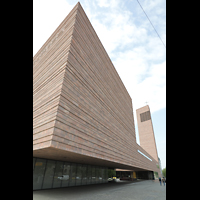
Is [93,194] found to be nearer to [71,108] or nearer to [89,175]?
[71,108]

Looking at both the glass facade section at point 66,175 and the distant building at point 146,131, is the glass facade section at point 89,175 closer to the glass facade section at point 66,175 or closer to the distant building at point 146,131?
the glass facade section at point 66,175

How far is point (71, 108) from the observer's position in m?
8.35

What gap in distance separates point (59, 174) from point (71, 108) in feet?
24.2

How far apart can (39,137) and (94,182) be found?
12974 millimetres

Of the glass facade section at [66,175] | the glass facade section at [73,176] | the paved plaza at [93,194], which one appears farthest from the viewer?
the glass facade section at [73,176]

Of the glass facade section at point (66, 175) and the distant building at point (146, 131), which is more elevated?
the distant building at point (146, 131)

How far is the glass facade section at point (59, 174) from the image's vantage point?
400 inches

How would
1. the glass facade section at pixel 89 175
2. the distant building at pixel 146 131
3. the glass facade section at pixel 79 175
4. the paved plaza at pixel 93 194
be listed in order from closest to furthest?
the paved plaza at pixel 93 194 → the glass facade section at pixel 79 175 → the glass facade section at pixel 89 175 → the distant building at pixel 146 131

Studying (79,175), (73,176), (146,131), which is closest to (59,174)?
(73,176)

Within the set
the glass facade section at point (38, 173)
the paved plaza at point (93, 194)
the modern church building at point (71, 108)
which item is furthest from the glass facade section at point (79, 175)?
the glass facade section at point (38, 173)

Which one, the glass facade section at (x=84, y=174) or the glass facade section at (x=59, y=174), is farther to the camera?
the glass facade section at (x=84, y=174)
